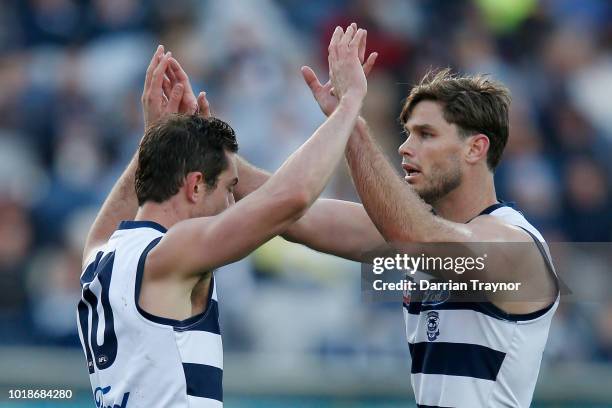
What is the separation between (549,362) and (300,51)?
3838mm

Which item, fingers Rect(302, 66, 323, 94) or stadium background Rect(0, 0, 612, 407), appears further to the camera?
stadium background Rect(0, 0, 612, 407)

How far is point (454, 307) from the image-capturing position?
5008 mm

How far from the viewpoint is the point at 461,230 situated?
500cm

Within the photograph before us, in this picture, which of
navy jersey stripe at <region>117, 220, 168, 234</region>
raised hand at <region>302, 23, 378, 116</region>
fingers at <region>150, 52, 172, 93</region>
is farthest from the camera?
fingers at <region>150, 52, 172, 93</region>

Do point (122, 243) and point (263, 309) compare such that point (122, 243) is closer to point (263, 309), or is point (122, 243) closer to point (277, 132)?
point (263, 309)

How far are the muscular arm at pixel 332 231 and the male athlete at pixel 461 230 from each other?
432 mm

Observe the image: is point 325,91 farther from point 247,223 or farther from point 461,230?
point 247,223

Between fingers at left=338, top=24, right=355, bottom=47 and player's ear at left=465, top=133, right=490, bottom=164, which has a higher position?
fingers at left=338, top=24, right=355, bottom=47

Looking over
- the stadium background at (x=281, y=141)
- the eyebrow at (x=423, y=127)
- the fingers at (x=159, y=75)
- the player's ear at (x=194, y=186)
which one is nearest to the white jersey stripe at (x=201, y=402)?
the player's ear at (x=194, y=186)

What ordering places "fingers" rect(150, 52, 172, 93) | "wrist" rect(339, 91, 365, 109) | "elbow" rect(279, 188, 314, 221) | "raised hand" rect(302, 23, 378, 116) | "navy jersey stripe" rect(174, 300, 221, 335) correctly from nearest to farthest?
"elbow" rect(279, 188, 314, 221)
"navy jersey stripe" rect(174, 300, 221, 335)
"wrist" rect(339, 91, 365, 109)
"raised hand" rect(302, 23, 378, 116)
"fingers" rect(150, 52, 172, 93)

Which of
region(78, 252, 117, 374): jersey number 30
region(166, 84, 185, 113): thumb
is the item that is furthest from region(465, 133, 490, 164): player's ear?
region(78, 252, 117, 374): jersey number 30

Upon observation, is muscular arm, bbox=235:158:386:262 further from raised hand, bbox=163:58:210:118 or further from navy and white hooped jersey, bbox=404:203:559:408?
navy and white hooped jersey, bbox=404:203:559:408

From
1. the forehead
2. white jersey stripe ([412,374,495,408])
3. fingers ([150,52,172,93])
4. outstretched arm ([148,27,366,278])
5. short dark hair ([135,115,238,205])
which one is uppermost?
fingers ([150,52,172,93])

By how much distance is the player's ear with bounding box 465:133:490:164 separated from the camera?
5.32 metres
